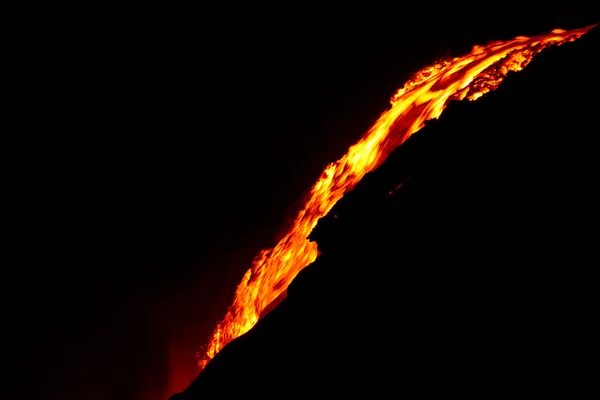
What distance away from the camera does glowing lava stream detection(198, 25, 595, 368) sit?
5.26m

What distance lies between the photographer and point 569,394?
1.79 metres

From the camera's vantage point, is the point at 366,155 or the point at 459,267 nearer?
the point at 459,267

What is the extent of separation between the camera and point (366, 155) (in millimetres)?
5918

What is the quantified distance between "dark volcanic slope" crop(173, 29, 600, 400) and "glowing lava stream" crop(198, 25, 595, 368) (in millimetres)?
2065

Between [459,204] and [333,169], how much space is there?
4439mm

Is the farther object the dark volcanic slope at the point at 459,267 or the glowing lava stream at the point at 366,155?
the glowing lava stream at the point at 366,155

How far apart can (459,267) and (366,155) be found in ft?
12.1

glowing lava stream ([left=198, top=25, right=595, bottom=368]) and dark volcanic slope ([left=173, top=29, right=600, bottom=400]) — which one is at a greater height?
dark volcanic slope ([left=173, top=29, right=600, bottom=400])

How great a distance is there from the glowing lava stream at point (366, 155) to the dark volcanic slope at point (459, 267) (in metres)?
2.07

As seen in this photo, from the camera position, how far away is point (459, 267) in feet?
7.70

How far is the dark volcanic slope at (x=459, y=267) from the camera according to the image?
2.05m

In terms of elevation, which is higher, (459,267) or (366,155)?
(459,267)

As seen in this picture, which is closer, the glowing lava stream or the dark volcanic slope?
the dark volcanic slope

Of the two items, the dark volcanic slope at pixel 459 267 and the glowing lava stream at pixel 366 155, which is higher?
the dark volcanic slope at pixel 459 267
